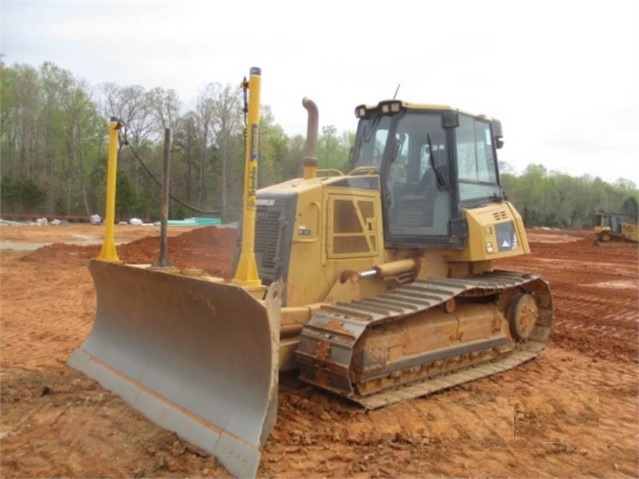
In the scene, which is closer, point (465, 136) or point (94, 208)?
point (465, 136)

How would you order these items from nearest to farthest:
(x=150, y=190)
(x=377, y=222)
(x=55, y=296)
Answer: (x=377, y=222) → (x=55, y=296) → (x=150, y=190)

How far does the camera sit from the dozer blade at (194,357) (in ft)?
13.3

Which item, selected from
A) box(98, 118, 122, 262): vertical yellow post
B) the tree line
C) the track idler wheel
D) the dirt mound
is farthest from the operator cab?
the tree line

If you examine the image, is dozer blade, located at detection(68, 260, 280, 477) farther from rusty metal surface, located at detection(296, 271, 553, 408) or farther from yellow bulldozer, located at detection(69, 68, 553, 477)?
rusty metal surface, located at detection(296, 271, 553, 408)

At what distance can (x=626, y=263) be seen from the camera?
2108cm

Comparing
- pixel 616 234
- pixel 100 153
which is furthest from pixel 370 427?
pixel 100 153

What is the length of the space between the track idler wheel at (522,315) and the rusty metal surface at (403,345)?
15 centimetres

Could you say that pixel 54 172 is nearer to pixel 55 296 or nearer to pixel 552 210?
pixel 55 296

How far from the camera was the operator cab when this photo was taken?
242 inches

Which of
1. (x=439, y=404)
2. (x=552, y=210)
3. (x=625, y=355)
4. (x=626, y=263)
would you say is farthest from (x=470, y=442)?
(x=552, y=210)

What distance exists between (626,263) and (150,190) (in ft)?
94.9

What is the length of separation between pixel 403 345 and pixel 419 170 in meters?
1.95

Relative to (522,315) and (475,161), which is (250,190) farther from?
(522,315)

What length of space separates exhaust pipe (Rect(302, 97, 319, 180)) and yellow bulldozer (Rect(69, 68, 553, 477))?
22 millimetres
